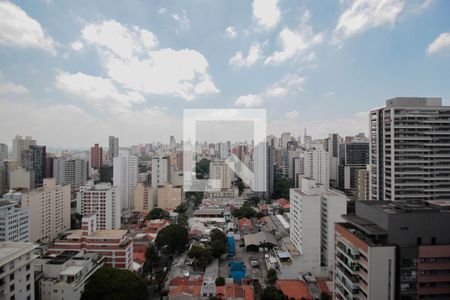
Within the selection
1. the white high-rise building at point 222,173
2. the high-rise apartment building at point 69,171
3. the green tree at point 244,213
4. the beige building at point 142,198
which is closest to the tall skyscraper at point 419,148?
the white high-rise building at point 222,173

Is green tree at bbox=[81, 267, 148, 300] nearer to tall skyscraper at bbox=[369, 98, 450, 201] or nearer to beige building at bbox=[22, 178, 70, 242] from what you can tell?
beige building at bbox=[22, 178, 70, 242]

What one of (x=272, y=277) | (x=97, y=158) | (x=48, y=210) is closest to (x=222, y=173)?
(x=48, y=210)

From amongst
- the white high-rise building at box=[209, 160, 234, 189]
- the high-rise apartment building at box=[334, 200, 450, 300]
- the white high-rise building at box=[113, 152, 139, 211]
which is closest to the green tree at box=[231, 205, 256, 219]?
the white high-rise building at box=[209, 160, 234, 189]

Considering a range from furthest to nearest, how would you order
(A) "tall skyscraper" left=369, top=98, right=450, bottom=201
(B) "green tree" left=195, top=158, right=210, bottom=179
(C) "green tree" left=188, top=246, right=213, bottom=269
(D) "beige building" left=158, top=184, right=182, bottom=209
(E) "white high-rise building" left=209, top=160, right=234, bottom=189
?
(D) "beige building" left=158, top=184, right=182, bottom=209 → (E) "white high-rise building" left=209, top=160, right=234, bottom=189 → (B) "green tree" left=195, top=158, right=210, bottom=179 → (A) "tall skyscraper" left=369, top=98, right=450, bottom=201 → (C) "green tree" left=188, top=246, right=213, bottom=269

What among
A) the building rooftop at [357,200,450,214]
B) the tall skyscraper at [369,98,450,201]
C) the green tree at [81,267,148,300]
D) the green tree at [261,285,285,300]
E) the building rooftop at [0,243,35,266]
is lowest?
the green tree at [261,285,285,300]

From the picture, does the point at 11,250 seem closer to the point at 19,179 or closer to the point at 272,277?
the point at 272,277

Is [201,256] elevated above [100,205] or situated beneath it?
situated beneath
